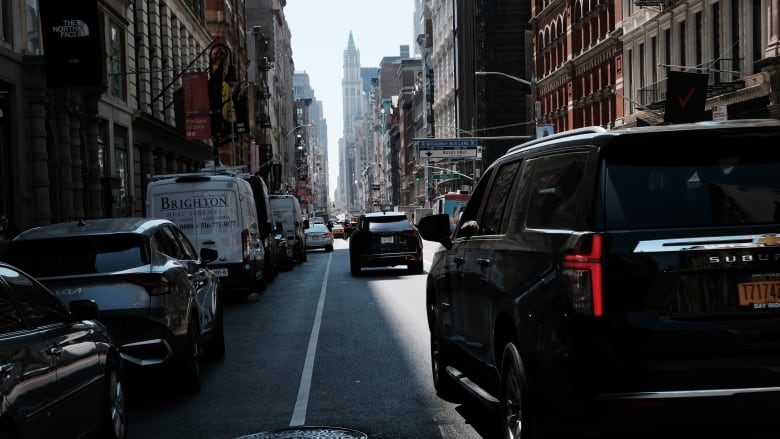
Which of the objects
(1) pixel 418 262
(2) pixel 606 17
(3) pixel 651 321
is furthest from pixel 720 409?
(2) pixel 606 17

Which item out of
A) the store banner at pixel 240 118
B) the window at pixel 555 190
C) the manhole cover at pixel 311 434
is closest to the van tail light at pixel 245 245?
the manhole cover at pixel 311 434

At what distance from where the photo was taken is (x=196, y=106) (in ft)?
143

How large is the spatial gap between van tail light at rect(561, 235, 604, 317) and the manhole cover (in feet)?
9.97

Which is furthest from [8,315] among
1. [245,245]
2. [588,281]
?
[245,245]

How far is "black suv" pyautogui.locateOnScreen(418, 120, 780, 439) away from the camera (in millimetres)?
5113

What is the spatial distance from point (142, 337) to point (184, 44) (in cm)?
4581

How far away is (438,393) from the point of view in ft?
30.7

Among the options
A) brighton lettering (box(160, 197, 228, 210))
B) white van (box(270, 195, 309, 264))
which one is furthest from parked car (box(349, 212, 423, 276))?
brighton lettering (box(160, 197, 228, 210))

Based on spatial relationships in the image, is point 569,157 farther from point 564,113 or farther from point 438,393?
point 564,113

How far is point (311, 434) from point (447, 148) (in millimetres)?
66938

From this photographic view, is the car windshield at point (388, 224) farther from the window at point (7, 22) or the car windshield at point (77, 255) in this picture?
the car windshield at point (77, 255)

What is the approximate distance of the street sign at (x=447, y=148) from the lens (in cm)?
7319

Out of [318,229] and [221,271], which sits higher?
A: [221,271]

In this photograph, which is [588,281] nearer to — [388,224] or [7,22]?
[388,224]
